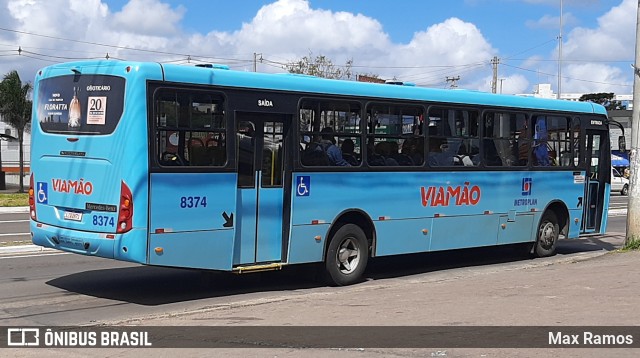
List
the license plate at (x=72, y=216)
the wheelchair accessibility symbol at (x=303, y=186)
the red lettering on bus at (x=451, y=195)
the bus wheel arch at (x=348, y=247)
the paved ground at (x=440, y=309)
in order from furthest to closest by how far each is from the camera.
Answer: the red lettering on bus at (x=451, y=195) → the bus wheel arch at (x=348, y=247) → the wheelchair accessibility symbol at (x=303, y=186) → the license plate at (x=72, y=216) → the paved ground at (x=440, y=309)

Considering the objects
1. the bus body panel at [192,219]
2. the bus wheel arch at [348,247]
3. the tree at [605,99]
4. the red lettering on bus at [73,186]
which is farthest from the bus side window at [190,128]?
the tree at [605,99]

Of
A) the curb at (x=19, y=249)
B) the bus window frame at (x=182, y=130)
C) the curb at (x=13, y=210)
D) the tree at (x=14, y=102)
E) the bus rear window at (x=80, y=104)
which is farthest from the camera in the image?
the tree at (x=14, y=102)

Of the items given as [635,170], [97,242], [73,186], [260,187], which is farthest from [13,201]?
[635,170]

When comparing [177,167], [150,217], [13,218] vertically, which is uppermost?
[177,167]

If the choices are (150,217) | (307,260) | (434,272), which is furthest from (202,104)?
(434,272)

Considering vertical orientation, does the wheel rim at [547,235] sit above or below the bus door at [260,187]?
below

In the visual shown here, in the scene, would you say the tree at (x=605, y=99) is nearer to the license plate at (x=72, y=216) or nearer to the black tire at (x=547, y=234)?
the black tire at (x=547, y=234)

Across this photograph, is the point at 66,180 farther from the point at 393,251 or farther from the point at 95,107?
the point at 393,251

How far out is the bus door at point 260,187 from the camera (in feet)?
35.7

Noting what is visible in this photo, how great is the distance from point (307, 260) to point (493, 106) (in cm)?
503

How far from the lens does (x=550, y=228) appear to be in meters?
16.3

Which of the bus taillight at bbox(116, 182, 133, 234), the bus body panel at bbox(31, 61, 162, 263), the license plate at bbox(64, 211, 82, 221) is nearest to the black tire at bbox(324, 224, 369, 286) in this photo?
the bus body panel at bbox(31, 61, 162, 263)

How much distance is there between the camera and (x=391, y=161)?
12836 millimetres

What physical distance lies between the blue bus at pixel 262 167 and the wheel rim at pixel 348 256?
23 mm
